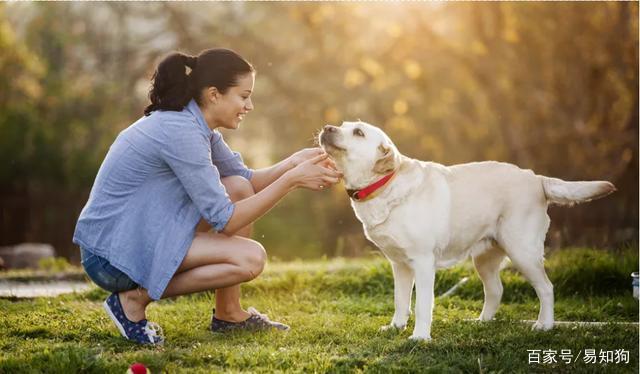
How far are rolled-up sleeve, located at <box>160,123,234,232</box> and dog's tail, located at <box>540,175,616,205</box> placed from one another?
1.89 m

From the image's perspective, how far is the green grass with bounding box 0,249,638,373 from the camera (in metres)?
3.38

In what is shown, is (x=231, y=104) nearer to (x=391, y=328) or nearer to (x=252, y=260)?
(x=252, y=260)

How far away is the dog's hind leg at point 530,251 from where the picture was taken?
4.21 metres

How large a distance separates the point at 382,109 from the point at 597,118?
4014mm

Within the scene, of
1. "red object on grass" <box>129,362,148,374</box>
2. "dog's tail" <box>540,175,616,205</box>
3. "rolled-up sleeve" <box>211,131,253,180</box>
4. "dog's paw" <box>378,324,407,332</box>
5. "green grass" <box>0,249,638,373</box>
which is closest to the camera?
"red object on grass" <box>129,362,148,374</box>

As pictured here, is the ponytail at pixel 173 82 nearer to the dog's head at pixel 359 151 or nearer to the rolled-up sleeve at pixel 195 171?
the rolled-up sleeve at pixel 195 171

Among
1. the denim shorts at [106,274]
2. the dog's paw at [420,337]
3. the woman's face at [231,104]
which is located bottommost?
the dog's paw at [420,337]

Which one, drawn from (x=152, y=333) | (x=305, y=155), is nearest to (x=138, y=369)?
(x=152, y=333)

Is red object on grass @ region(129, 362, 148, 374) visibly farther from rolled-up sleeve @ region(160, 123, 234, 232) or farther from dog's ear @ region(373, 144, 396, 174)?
dog's ear @ region(373, 144, 396, 174)

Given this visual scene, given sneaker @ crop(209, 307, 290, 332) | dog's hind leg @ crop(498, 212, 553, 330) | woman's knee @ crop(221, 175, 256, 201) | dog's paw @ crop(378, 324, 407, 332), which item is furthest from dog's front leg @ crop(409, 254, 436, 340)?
woman's knee @ crop(221, 175, 256, 201)

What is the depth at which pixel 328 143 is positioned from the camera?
3902 mm

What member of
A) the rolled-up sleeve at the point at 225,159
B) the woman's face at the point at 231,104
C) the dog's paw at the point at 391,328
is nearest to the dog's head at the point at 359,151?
the woman's face at the point at 231,104

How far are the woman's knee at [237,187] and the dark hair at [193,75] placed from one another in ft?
1.86

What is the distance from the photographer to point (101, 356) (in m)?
3.41
